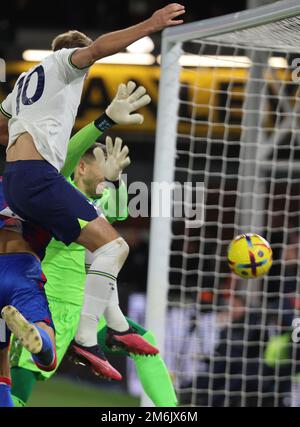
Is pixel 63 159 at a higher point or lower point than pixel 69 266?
higher

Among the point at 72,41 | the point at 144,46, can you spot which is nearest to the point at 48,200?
the point at 72,41

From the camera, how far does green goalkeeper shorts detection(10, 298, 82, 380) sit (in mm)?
5992

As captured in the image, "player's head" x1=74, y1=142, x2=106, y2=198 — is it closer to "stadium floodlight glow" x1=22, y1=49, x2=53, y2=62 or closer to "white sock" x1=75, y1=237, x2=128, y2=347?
"white sock" x1=75, y1=237, x2=128, y2=347

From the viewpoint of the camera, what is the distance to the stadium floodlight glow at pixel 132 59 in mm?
13883

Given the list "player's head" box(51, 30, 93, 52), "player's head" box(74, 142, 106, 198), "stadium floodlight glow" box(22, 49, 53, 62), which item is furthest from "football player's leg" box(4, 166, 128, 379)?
"stadium floodlight glow" box(22, 49, 53, 62)

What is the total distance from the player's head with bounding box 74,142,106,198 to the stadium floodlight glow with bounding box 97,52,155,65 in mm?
7708

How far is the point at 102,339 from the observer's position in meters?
6.07

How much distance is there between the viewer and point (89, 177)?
6258 millimetres

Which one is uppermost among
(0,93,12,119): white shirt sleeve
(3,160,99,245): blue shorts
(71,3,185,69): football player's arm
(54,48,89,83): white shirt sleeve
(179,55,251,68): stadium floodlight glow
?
(179,55,251,68): stadium floodlight glow

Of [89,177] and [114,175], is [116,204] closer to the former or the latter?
[89,177]

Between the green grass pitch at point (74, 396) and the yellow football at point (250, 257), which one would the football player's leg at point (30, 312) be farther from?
the green grass pitch at point (74, 396)

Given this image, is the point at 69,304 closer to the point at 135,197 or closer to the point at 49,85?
the point at 135,197

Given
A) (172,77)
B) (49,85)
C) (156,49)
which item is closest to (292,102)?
(156,49)

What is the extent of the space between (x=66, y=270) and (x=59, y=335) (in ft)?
1.32
